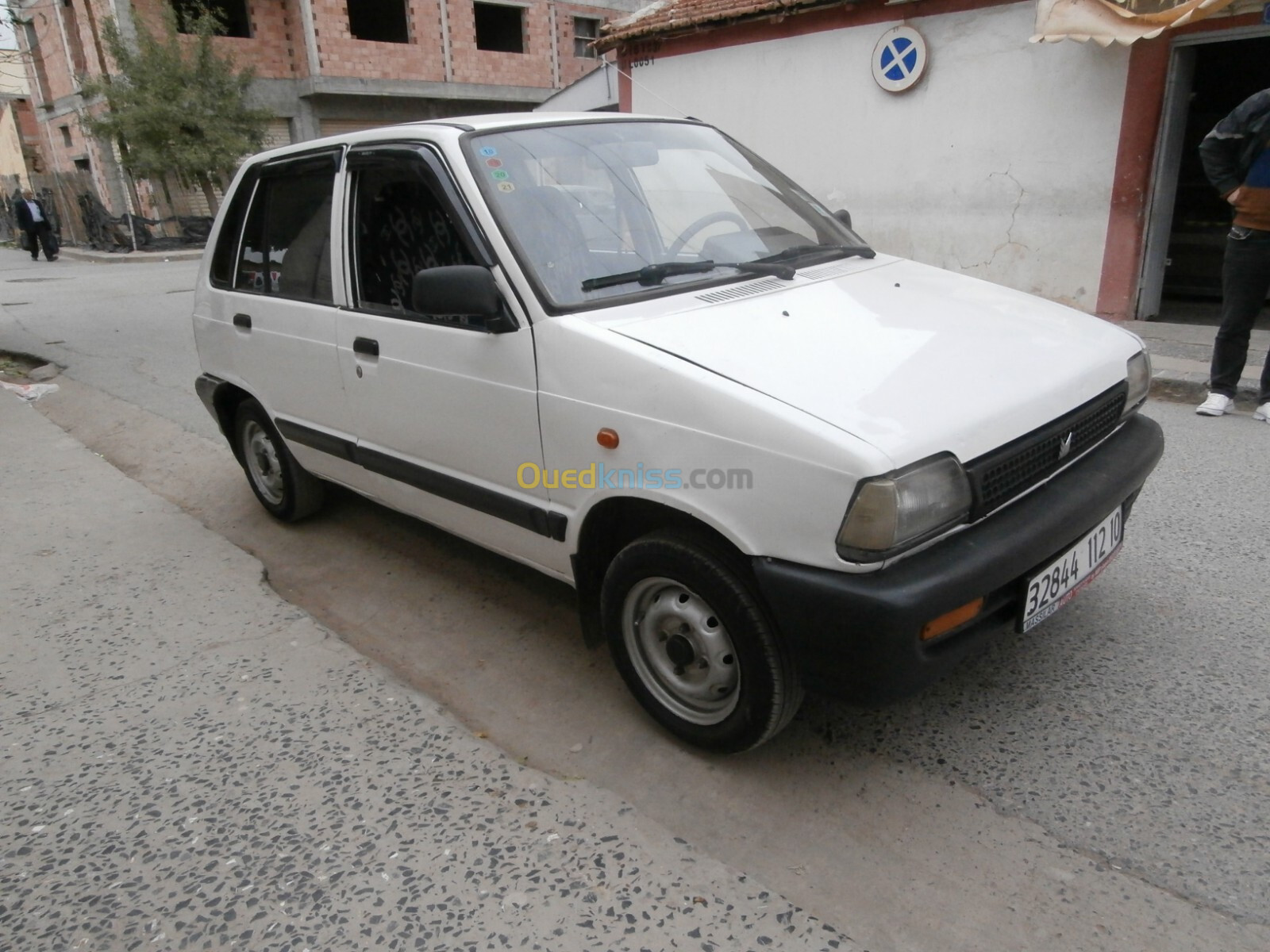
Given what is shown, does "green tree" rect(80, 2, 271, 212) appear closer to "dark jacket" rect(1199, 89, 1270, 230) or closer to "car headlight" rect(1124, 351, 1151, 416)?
"dark jacket" rect(1199, 89, 1270, 230)

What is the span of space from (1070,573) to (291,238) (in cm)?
331

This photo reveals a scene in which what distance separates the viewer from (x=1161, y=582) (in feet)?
11.2

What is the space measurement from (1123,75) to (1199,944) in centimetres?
852

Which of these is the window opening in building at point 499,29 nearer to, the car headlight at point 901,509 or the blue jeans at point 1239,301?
the blue jeans at point 1239,301

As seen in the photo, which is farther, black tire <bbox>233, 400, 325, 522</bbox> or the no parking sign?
the no parking sign

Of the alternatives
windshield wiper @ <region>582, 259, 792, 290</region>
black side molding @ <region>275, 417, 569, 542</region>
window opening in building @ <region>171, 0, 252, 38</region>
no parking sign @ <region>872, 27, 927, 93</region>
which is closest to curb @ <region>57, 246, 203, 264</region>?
window opening in building @ <region>171, 0, 252, 38</region>

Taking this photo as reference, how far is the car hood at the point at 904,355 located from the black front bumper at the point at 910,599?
238 mm

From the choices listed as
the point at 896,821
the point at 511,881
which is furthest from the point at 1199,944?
the point at 511,881

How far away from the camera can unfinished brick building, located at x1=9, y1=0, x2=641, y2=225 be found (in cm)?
2541

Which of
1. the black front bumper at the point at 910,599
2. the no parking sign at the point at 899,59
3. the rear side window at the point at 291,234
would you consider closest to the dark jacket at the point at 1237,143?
the black front bumper at the point at 910,599

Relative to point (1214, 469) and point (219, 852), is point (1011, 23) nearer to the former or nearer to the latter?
point (1214, 469)

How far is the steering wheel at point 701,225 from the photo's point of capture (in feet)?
9.66

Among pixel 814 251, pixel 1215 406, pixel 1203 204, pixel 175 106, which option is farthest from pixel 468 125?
pixel 175 106

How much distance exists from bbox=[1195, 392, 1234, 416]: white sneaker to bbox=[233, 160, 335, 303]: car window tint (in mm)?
5334
